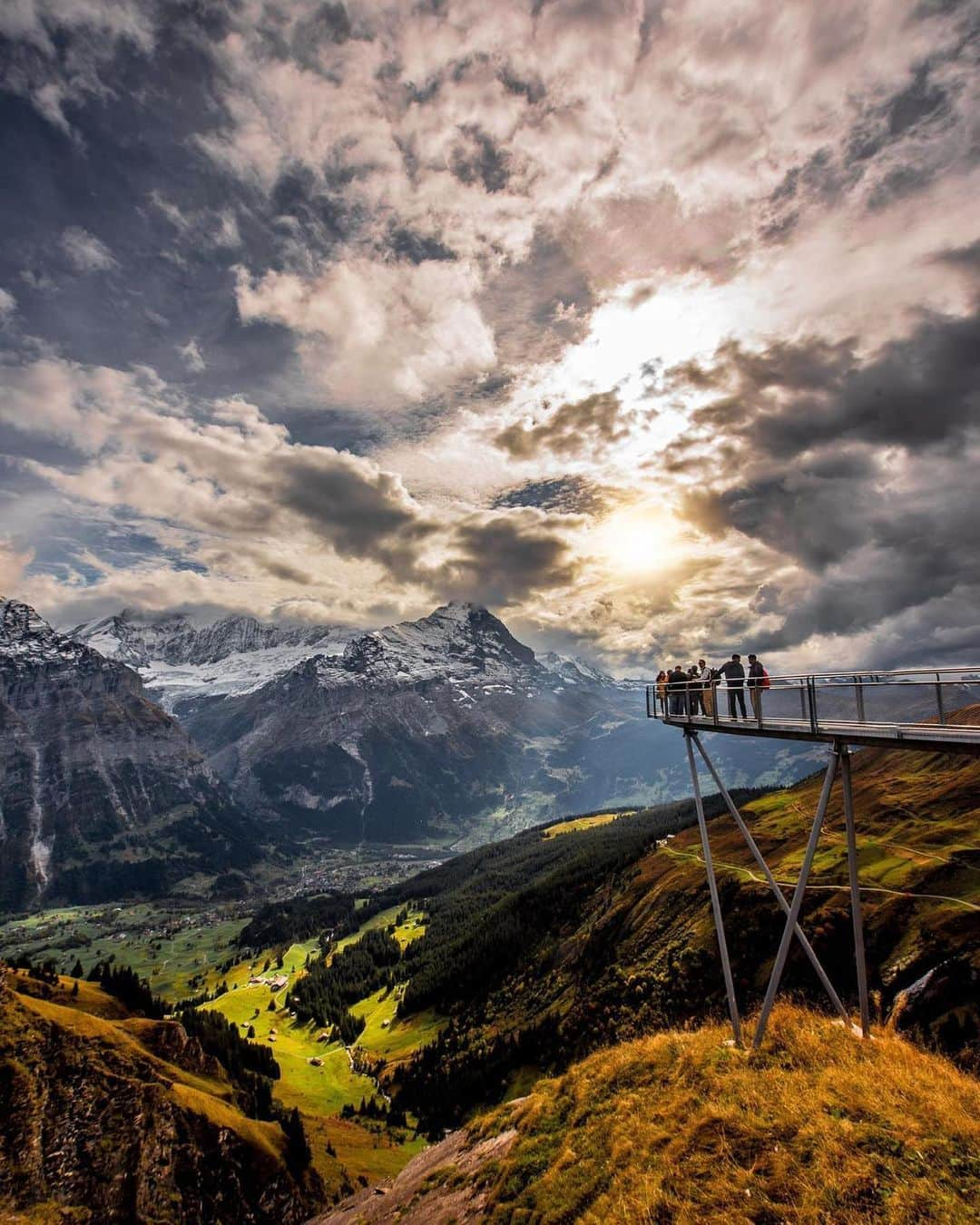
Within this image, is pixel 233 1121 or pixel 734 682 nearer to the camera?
pixel 734 682

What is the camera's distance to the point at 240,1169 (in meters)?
61.1

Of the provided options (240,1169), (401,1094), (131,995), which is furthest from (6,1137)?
(401,1094)

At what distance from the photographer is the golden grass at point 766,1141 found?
1289 cm

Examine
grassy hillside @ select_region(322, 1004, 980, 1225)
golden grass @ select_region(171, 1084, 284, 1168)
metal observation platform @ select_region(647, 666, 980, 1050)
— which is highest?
metal observation platform @ select_region(647, 666, 980, 1050)

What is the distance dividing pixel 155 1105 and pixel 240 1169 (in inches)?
579

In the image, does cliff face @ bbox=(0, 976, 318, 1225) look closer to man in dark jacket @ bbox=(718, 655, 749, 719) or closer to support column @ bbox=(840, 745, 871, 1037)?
support column @ bbox=(840, 745, 871, 1037)

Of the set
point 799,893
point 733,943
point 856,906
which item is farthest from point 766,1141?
point 733,943

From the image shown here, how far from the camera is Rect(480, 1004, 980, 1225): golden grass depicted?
12.9 m

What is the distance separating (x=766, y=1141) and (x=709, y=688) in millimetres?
15152

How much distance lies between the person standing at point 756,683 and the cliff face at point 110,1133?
69.3m

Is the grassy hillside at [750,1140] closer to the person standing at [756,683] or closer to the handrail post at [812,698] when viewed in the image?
the handrail post at [812,698]

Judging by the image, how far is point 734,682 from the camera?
23625 mm

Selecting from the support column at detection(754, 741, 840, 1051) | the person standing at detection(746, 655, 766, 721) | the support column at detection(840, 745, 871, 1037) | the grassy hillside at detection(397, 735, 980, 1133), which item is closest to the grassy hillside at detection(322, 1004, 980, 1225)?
the support column at detection(754, 741, 840, 1051)

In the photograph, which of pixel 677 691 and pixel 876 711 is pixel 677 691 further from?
pixel 876 711
